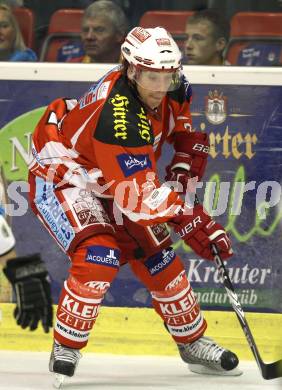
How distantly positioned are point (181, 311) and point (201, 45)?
4.02 ft

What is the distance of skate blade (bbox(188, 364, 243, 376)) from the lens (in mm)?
4629

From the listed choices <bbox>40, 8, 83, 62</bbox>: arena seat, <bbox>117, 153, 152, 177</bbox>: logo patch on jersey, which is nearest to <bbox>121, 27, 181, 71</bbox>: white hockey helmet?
<bbox>117, 153, 152, 177</bbox>: logo patch on jersey

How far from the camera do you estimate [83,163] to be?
450cm

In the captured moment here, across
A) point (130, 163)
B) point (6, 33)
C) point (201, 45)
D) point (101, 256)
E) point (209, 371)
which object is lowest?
point (209, 371)

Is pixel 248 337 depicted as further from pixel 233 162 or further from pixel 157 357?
pixel 233 162

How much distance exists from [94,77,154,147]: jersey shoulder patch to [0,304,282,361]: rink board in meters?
1.03

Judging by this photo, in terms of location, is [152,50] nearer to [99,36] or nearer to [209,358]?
[99,36]

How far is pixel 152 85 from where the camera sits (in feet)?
14.3

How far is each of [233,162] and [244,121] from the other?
17 centimetres

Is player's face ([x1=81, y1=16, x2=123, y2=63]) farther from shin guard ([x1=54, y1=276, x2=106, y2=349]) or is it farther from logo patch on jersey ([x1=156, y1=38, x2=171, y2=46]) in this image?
shin guard ([x1=54, y1=276, x2=106, y2=349])

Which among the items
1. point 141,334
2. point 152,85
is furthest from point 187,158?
point 141,334

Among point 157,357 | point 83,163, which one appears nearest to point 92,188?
point 83,163

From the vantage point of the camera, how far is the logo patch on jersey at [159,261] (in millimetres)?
4594

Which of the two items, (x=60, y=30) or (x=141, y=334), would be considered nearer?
(x=141, y=334)
